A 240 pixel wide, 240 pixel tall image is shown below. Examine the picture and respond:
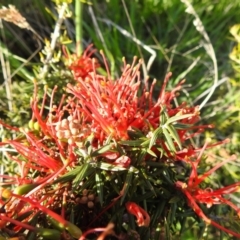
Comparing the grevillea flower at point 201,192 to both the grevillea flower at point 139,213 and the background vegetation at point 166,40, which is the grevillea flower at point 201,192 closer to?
the grevillea flower at point 139,213

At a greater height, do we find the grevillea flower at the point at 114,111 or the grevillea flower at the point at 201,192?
the grevillea flower at the point at 114,111

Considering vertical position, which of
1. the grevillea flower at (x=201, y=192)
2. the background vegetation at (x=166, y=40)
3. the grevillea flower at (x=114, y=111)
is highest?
the background vegetation at (x=166, y=40)

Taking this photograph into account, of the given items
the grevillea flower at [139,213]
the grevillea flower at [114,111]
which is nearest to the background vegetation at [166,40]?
the grevillea flower at [114,111]

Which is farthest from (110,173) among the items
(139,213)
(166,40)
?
(166,40)

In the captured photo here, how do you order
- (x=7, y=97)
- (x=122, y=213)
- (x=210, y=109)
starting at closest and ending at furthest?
(x=122, y=213)
(x=7, y=97)
(x=210, y=109)

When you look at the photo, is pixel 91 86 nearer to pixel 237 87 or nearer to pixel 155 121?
pixel 155 121

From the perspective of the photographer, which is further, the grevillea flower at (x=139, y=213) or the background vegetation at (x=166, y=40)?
the background vegetation at (x=166, y=40)

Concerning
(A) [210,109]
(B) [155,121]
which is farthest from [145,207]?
(A) [210,109]

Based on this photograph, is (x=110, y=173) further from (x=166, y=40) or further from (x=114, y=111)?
(x=166, y=40)
